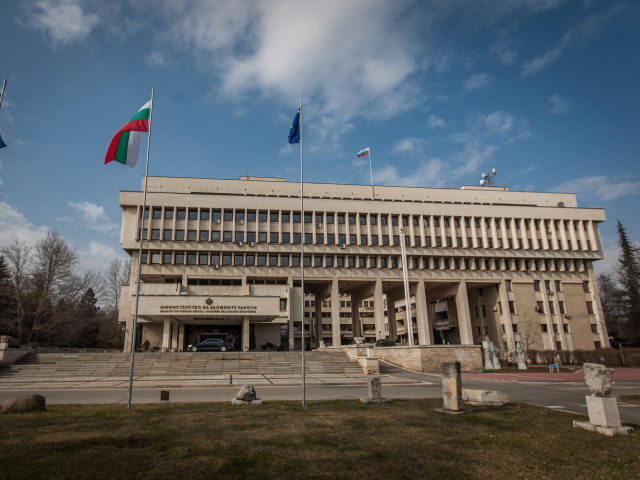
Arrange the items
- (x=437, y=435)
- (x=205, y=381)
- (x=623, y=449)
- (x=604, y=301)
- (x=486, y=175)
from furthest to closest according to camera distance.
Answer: (x=604, y=301), (x=486, y=175), (x=205, y=381), (x=437, y=435), (x=623, y=449)

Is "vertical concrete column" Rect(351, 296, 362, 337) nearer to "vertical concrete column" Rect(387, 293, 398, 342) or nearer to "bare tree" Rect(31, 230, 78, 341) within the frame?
"vertical concrete column" Rect(387, 293, 398, 342)

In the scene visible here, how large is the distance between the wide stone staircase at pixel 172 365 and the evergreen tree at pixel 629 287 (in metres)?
43.6

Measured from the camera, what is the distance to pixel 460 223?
58125 millimetres

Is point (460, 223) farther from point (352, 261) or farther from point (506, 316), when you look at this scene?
point (352, 261)

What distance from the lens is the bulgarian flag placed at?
14.0 m

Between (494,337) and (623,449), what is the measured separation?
53.0m

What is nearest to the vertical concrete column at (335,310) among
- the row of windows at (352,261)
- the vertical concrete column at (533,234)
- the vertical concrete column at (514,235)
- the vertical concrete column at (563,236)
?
the row of windows at (352,261)

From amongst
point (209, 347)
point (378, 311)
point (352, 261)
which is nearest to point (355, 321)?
point (378, 311)

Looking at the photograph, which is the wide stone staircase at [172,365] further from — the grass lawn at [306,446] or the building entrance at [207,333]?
the grass lawn at [306,446]

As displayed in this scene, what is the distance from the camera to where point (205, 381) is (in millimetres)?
22906

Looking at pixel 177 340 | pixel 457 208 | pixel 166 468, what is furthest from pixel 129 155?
pixel 457 208

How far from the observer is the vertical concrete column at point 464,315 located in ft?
176

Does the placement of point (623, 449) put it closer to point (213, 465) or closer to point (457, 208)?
point (213, 465)

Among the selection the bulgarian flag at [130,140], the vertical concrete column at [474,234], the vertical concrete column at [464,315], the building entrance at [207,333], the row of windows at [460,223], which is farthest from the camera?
the vertical concrete column at [474,234]
